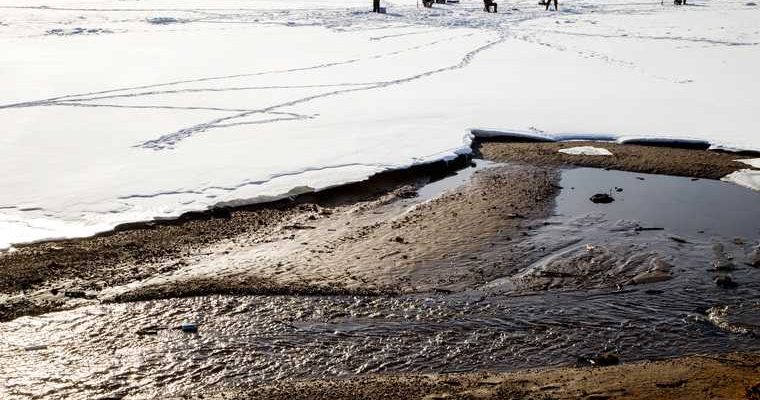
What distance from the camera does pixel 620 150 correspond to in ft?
29.0

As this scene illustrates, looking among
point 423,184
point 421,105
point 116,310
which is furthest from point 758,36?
point 116,310

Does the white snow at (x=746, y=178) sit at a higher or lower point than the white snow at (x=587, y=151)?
lower

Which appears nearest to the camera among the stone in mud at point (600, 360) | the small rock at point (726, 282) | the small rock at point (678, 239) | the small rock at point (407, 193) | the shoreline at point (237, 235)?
the stone in mud at point (600, 360)

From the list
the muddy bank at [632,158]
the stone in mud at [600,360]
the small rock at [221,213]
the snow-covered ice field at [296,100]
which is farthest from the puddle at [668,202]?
the small rock at [221,213]

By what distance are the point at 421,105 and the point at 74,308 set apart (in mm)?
7185

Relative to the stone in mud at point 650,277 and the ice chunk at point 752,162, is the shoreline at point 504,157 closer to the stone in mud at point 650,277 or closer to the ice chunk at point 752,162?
the ice chunk at point 752,162

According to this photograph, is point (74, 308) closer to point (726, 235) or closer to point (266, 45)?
point (726, 235)

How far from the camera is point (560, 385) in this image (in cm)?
404

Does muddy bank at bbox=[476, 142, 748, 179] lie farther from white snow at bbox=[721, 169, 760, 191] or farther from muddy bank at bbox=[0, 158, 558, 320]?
muddy bank at bbox=[0, 158, 558, 320]

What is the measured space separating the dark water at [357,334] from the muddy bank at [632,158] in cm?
250

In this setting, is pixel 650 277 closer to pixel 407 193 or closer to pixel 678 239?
pixel 678 239

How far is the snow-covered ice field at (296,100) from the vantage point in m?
7.48

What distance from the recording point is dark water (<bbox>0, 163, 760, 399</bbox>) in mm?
4168

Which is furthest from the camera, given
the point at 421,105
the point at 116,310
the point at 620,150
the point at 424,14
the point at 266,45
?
the point at 424,14
